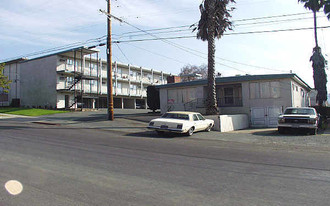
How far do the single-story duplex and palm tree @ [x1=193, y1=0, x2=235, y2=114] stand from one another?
4.86 m

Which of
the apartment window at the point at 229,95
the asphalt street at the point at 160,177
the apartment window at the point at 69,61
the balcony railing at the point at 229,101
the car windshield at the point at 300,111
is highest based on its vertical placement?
the apartment window at the point at 69,61

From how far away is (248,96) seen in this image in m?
24.5

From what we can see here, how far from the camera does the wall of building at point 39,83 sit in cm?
3825

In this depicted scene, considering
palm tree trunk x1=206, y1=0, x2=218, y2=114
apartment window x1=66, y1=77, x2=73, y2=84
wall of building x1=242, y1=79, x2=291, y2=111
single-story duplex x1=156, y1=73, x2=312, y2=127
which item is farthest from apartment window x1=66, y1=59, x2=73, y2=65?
wall of building x1=242, y1=79, x2=291, y2=111

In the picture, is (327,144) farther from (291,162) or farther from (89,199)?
(89,199)

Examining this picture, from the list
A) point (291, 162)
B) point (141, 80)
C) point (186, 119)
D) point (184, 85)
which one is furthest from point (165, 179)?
point (141, 80)

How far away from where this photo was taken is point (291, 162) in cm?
730

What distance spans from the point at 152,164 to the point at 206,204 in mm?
2946

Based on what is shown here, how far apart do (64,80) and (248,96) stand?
91.2 ft

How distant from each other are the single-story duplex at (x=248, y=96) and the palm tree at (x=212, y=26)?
486 cm

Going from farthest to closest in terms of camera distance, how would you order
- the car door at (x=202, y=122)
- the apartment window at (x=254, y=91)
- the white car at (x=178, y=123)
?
the apartment window at (x=254, y=91), the car door at (x=202, y=122), the white car at (x=178, y=123)

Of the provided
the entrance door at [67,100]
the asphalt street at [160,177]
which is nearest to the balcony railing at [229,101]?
the asphalt street at [160,177]

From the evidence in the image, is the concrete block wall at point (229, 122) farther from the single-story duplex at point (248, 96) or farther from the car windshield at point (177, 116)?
the car windshield at point (177, 116)

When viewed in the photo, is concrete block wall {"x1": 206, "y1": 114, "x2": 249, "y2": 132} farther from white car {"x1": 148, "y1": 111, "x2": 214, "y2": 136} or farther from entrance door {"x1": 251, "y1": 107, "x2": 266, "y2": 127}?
white car {"x1": 148, "y1": 111, "x2": 214, "y2": 136}
